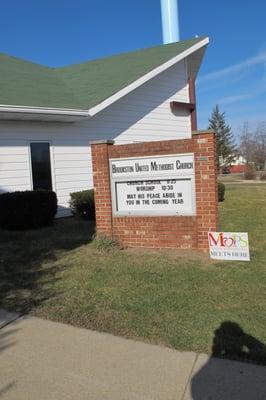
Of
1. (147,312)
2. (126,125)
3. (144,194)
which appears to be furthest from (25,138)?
(147,312)

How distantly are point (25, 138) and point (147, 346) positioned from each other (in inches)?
346

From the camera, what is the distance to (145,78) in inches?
560

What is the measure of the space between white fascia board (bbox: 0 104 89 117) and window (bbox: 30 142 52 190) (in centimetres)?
113

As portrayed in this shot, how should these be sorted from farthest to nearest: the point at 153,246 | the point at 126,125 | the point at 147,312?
the point at 126,125, the point at 153,246, the point at 147,312

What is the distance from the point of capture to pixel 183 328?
4.36 metres

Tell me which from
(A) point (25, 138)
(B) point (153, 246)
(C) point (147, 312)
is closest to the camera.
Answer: (C) point (147, 312)

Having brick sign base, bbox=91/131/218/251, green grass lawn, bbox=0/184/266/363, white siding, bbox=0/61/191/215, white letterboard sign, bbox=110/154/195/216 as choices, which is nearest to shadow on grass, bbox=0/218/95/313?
green grass lawn, bbox=0/184/266/363

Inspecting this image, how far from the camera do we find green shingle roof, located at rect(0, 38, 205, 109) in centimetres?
1226

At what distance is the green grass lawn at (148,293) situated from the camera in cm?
424

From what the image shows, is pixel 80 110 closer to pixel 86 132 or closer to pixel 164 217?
pixel 86 132

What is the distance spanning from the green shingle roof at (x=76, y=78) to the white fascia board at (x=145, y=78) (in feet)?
0.44

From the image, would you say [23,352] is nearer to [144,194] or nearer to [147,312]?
[147,312]

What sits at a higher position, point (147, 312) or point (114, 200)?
point (114, 200)

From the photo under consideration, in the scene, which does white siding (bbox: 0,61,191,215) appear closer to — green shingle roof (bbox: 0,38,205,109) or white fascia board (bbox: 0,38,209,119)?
green shingle roof (bbox: 0,38,205,109)
